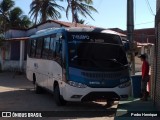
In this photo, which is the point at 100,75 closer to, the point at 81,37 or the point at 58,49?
the point at 81,37

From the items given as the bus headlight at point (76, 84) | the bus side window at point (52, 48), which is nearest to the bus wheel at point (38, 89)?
the bus side window at point (52, 48)

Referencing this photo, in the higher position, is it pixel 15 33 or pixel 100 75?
pixel 15 33

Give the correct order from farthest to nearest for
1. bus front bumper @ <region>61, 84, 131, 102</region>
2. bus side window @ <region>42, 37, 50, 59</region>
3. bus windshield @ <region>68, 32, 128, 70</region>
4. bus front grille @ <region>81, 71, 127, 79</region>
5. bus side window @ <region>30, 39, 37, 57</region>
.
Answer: bus side window @ <region>30, 39, 37, 57</region>
bus side window @ <region>42, 37, 50, 59</region>
bus windshield @ <region>68, 32, 128, 70</region>
bus front grille @ <region>81, 71, 127, 79</region>
bus front bumper @ <region>61, 84, 131, 102</region>

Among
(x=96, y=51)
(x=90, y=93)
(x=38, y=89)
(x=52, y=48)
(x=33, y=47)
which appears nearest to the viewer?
(x=90, y=93)

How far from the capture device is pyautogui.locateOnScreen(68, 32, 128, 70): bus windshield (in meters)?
13.2

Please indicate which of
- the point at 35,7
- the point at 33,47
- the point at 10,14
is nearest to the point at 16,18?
the point at 10,14

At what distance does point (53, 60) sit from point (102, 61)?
257cm

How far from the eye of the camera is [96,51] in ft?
44.2

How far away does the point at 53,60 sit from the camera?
1512 centimetres

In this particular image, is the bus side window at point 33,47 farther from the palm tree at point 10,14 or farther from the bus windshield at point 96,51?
the palm tree at point 10,14

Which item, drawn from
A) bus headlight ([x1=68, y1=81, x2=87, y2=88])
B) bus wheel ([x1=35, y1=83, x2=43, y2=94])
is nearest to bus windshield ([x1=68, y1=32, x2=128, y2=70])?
bus headlight ([x1=68, y1=81, x2=87, y2=88])

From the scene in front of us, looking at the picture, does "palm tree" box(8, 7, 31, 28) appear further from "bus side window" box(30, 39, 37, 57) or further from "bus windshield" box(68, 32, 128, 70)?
"bus windshield" box(68, 32, 128, 70)

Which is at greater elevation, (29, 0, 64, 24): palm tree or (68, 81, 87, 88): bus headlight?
(29, 0, 64, 24): palm tree

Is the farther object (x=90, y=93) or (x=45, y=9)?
(x=45, y=9)
